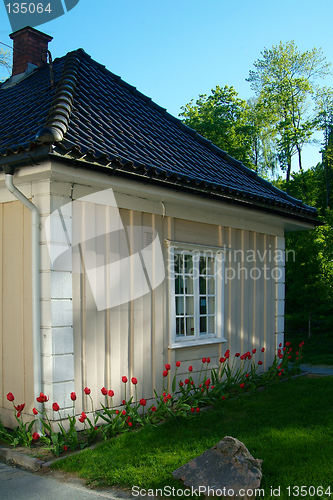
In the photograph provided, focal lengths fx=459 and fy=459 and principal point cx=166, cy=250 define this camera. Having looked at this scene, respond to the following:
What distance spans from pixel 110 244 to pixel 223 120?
1833 cm

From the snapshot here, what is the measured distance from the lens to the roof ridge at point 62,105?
455cm

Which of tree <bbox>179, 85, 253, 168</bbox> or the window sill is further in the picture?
tree <bbox>179, 85, 253, 168</bbox>

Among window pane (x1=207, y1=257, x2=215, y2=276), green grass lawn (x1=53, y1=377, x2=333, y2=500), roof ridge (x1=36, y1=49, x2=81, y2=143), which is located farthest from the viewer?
window pane (x1=207, y1=257, x2=215, y2=276)

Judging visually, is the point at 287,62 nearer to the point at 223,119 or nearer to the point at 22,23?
the point at 223,119

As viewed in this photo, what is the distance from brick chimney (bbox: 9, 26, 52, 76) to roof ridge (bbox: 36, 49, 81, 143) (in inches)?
51.3

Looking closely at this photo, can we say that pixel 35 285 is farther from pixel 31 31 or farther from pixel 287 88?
pixel 287 88

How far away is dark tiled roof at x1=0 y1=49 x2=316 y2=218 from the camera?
524 centimetres

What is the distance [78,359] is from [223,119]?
772 inches

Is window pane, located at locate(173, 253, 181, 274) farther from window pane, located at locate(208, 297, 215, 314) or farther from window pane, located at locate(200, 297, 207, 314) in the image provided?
window pane, located at locate(208, 297, 215, 314)

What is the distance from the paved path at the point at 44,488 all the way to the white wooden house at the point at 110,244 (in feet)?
3.09

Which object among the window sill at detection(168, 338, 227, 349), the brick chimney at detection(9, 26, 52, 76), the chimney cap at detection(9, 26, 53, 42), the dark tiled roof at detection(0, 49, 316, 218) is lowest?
the window sill at detection(168, 338, 227, 349)

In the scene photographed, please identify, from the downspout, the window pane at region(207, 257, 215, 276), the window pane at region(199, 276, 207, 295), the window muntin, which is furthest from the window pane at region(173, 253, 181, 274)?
the downspout

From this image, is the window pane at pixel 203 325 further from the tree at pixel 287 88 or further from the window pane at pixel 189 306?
the tree at pixel 287 88

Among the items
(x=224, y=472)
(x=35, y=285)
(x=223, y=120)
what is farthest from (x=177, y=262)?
(x=223, y=120)
